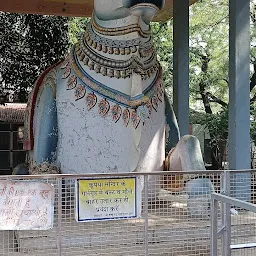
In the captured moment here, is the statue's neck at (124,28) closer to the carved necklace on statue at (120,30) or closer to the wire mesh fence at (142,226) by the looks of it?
the carved necklace on statue at (120,30)

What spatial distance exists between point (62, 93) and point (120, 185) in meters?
1.94

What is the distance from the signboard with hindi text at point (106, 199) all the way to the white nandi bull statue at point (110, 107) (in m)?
1.45

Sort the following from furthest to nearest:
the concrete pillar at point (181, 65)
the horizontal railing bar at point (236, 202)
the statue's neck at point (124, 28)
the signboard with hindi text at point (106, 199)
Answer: the concrete pillar at point (181, 65)
the statue's neck at point (124, 28)
the signboard with hindi text at point (106, 199)
the horizontal railing bar at point (236, 202)

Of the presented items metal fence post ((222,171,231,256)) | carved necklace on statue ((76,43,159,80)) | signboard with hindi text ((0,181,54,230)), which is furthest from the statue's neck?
signboard with hindi text ((0,181,54,230))

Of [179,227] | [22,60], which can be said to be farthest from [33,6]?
[179,227]

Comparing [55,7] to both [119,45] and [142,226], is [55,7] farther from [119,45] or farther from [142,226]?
[142,226]

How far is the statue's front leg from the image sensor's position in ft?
13.5

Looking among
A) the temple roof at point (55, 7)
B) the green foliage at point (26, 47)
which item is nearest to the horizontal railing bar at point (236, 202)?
the temple roof at point (55, 7)

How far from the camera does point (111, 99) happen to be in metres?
4.79

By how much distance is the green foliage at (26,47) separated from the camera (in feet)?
34.7

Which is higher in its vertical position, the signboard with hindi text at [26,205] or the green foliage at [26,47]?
the green foliage at [26,47]

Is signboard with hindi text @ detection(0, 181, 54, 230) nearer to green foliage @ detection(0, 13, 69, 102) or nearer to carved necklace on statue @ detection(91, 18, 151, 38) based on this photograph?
carved necklace on statue @ detection(91, 18, 151, 38)

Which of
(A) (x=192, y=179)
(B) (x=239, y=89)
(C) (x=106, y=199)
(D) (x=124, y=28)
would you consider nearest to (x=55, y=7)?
(B) (x=239, y=89)

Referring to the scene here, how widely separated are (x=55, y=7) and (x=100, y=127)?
15.9 feet
